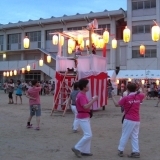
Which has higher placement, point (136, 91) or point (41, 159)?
point (136, 91)

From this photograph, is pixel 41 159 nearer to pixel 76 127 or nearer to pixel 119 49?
pixel 76 127

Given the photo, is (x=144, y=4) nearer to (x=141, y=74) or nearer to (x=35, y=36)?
(x=141, y=74)

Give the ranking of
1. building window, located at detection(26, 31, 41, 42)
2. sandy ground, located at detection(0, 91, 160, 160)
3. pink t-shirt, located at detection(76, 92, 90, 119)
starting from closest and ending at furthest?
pink t-shirt, located at detection(76, 92, 90, 119) → sandy ground, located at detection(0, 91, 160, 160) → building window, located at detection(26, 31, 41, 42)

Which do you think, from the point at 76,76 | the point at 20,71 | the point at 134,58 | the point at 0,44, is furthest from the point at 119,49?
the point at 76,76

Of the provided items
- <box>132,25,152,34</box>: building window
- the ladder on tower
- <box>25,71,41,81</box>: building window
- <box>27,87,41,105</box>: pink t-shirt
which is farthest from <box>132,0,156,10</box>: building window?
<box>27,87,41,105</box>: pink t-shirt

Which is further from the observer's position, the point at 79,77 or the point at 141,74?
the point at 141,74

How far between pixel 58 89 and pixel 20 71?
89.1 feet

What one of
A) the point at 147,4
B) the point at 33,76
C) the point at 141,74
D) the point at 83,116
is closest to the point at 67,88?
the point at 83,116

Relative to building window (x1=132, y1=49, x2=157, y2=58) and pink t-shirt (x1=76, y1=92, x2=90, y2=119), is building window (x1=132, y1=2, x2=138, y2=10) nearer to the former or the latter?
building window (x1=132, y1=49, x2=157, y2=58)

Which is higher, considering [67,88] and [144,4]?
[144,4]

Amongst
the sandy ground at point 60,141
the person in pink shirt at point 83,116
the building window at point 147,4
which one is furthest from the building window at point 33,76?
the person in pink shirt at point 83,116

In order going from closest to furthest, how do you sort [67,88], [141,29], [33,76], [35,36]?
[67,88]
[141,29]
[35,36]
[33,76]

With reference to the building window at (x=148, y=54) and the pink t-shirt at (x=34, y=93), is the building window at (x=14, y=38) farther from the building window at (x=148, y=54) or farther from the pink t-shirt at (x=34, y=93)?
the pink t-shirt at (x=34, y=93)

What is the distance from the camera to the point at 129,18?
3494 centimetres
